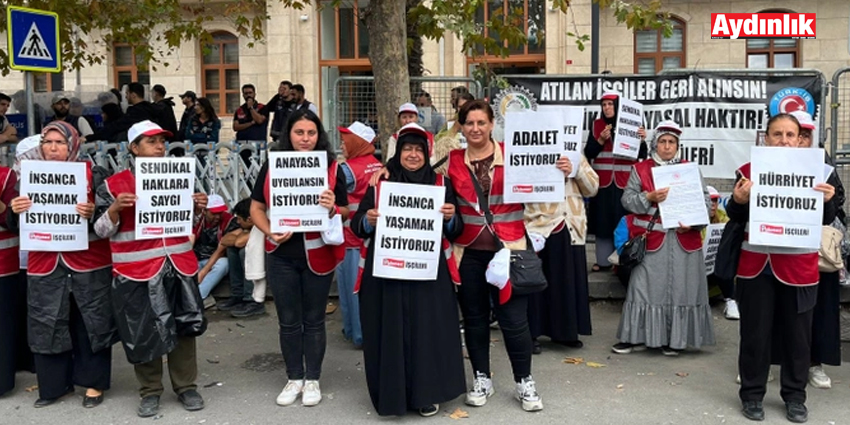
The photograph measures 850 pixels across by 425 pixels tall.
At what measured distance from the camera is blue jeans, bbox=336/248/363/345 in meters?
7.05

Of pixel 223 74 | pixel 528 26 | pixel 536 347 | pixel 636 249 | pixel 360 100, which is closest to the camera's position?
pixel 636 249

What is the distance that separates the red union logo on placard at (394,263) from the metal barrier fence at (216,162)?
4631 millimetres

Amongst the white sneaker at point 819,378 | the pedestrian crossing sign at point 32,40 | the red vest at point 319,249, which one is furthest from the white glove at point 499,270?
the pedestrian crossing sign at point 32,40

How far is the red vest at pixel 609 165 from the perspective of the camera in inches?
325

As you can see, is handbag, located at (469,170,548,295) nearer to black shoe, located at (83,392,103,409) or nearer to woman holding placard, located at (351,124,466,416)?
woman holding placard, located at (351,124,466,416)

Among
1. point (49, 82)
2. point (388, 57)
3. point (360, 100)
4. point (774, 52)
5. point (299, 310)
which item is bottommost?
point (299, 310)

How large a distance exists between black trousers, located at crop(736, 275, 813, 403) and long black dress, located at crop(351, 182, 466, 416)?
180cm

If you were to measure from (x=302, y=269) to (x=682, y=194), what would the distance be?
2.84m

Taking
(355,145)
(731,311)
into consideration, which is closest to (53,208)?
(355,145)

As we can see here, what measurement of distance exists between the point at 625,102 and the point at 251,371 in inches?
158

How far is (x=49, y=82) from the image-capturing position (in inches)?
928

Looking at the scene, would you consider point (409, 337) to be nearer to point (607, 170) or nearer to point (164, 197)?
point (164, 197)

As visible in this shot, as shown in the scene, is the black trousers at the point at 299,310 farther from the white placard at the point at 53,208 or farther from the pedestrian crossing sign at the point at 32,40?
the pedestrian crossing sign at the point at 32,40

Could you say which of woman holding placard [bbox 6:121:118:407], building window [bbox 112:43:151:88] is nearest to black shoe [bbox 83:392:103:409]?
woman holding placard [bbox 6:121:118:407]
